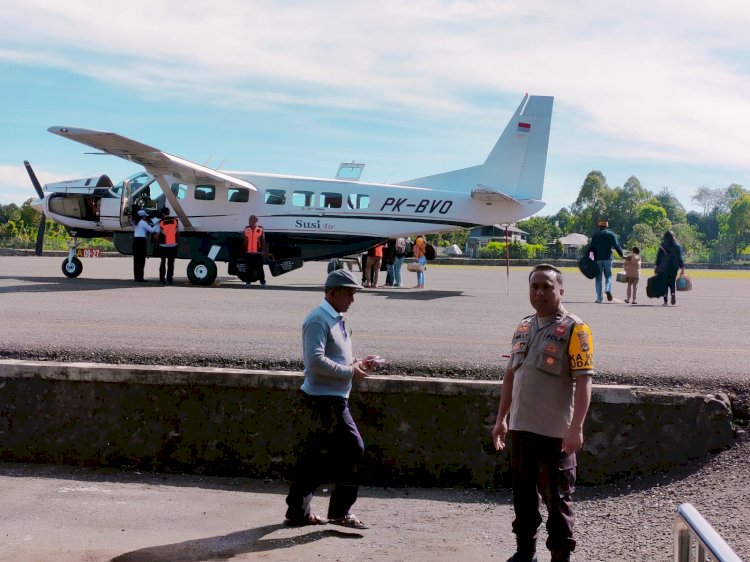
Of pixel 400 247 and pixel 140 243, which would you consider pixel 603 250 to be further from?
pixel 140 243

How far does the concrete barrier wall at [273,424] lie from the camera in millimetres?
7508

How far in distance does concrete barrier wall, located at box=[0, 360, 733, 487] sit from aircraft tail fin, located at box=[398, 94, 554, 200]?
53.1 ft

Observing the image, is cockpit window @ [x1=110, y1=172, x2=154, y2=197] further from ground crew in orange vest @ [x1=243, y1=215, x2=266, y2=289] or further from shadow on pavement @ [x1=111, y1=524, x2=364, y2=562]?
shadow on pavement @ [x1=111, y1=524, x2=364, y2=562]

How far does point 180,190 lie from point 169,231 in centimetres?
283

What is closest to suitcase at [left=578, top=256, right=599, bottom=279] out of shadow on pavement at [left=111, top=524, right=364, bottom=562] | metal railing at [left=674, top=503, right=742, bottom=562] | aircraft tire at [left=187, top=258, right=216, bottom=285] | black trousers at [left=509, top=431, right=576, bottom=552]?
aircraft tire at [left=187, top=258, right=216, bottom=285]

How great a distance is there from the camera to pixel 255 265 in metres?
21.6

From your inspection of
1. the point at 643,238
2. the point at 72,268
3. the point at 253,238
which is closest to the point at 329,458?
the point at 253,238

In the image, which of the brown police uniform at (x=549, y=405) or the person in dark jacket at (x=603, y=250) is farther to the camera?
the person in dark jacket at (x=603, y=250)

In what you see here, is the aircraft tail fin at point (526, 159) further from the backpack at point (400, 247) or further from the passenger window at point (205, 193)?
the passenger window at point (205, 193)

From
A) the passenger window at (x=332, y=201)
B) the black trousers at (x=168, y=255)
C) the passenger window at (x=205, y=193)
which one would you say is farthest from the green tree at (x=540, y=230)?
the black trousers at (x=168, y=255)

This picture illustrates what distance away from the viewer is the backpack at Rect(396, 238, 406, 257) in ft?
77.6

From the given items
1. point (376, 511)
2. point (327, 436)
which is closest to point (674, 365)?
point (376, 511)

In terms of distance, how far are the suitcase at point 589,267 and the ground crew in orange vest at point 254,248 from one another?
7500mm

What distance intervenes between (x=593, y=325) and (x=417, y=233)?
9637 mm
